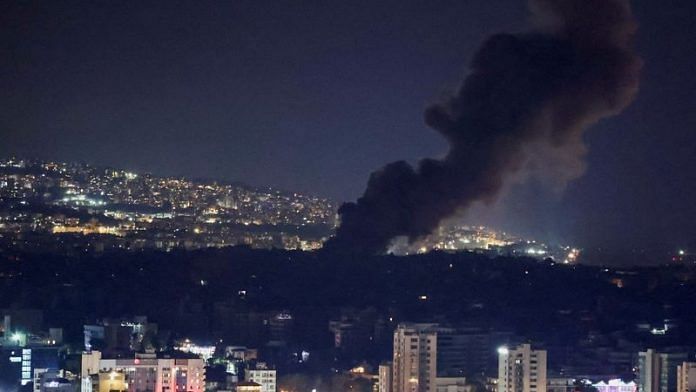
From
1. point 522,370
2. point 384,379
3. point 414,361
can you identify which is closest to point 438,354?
point 414,361

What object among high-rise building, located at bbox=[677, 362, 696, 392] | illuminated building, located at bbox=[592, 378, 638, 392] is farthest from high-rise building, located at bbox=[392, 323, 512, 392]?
high-rise building, located at bbox=[677, 362, 696, 392]

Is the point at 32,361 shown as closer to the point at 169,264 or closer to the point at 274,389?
the point at 274,389

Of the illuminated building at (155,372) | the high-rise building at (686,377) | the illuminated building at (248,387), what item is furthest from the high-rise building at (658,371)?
the illuminated building at (155,372)

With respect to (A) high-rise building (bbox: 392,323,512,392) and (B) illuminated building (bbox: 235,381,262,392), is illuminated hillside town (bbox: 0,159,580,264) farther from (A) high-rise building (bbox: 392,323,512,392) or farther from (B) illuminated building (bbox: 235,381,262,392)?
(B) illuminated building (bbox: 235,381,262,392)

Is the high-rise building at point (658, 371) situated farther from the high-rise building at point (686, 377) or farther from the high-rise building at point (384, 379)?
the high-rise building at point (384, 379)

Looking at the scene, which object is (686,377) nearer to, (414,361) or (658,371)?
(658,371)
